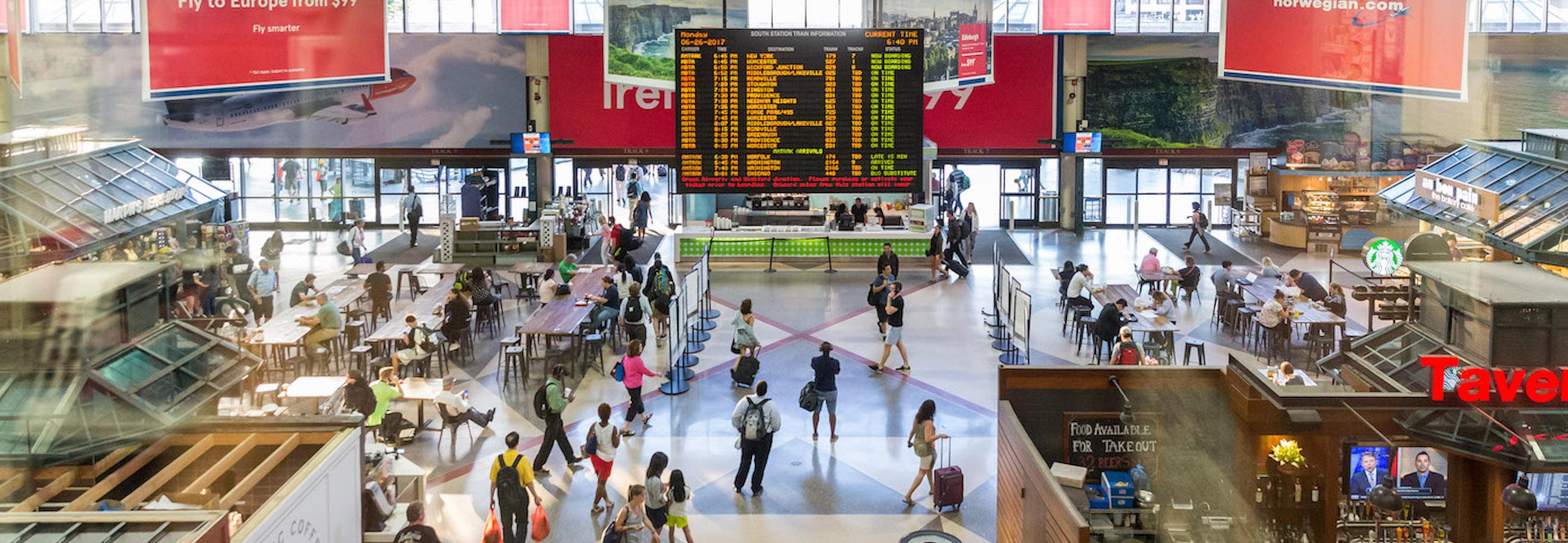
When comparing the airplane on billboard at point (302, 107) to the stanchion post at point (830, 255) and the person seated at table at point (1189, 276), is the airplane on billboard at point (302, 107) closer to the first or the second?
the stanchion post at point (830, 255)

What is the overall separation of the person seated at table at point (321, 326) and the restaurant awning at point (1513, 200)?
13.6 m

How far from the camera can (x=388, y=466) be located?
12.0 meters

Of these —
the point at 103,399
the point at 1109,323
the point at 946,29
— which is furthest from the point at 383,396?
the point at 946,29

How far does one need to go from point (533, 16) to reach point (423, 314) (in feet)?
42.5

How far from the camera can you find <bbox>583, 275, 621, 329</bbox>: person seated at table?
1900cm

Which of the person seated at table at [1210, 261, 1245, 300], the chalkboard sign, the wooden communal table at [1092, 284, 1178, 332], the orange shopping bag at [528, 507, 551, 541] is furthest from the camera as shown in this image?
the person seated at table at [1210, 261, 1245, 300]

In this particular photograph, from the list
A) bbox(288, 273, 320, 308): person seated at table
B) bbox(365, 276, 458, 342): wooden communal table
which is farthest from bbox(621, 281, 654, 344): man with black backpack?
bbox(288, 273, 320, 308): person seated at table

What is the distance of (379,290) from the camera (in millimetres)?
20156

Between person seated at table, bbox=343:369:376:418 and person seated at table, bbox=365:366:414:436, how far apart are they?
3.8 inches

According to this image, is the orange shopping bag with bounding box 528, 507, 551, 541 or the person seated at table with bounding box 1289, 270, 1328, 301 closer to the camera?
the orange shopping bag with bounding box 528, 507, 551, 541

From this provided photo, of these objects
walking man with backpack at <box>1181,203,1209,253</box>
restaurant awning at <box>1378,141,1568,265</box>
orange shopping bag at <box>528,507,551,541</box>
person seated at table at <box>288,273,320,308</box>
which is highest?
restaurant awning at <box>1378,141,1568,265</box>

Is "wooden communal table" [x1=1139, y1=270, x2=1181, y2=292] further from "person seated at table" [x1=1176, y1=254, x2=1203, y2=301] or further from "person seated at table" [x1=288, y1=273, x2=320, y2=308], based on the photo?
"person seated at table" [x1=288, y1=273, x2=320, y2=308]

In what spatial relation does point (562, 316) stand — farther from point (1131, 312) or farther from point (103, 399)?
point (103, 399)

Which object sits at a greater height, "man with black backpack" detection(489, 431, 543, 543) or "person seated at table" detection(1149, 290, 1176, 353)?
"person seated at table" detection(1149, 290, 1176, 353)
